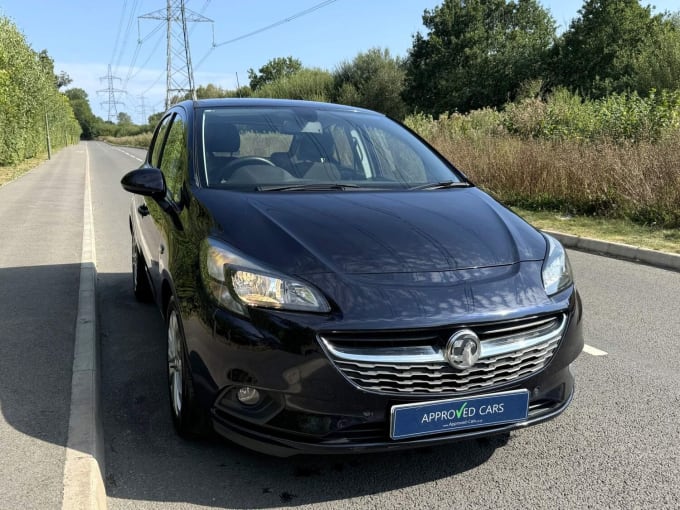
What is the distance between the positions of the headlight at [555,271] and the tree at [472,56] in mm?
41085

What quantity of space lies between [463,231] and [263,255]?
94cm

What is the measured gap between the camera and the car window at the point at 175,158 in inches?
133

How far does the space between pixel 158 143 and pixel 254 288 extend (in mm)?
2885

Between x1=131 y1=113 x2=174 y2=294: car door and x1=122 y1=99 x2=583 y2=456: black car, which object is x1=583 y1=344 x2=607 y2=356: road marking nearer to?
x1=122 y1=99 x2=583 y2=456: black car

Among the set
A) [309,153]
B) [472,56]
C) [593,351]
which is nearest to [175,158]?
[309,153]

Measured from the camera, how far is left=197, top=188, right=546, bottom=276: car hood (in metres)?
2.44

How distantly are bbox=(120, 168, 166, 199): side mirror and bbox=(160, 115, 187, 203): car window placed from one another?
80mm

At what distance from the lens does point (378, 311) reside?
2211mm

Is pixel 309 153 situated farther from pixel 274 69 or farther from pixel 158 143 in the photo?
pixel 274 69

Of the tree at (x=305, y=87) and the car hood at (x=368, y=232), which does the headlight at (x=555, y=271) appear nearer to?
the car hood at (x=368, y=232)

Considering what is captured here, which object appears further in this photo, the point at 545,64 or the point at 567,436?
the point at 545,64

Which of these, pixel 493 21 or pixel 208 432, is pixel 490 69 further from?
pixel 208 432

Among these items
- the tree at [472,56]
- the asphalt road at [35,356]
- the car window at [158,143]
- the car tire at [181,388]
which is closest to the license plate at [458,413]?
the car tire at [181,388]

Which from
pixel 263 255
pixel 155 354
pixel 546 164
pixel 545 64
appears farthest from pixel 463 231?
pixel 545 64
